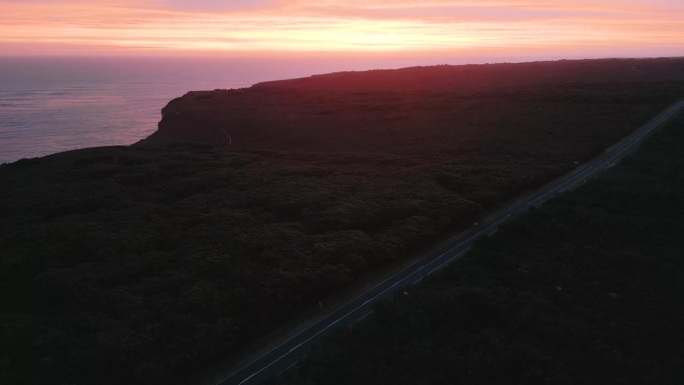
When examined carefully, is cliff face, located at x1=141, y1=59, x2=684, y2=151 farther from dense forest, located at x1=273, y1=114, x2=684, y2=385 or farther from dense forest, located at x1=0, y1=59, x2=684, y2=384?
dense forest, located at x1=273, y1=114, x2=684, y2=385

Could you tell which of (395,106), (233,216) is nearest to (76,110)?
(395,106)

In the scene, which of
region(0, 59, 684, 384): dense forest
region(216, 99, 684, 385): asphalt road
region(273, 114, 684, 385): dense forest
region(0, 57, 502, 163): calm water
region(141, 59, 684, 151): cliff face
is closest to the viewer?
region(273, 114, 684, 385): dense forest

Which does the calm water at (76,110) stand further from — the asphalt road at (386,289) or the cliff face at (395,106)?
the asphalt road at (386,289)

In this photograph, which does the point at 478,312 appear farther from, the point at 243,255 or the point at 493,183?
the point at 493,183

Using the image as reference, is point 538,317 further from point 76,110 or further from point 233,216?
point 76,110

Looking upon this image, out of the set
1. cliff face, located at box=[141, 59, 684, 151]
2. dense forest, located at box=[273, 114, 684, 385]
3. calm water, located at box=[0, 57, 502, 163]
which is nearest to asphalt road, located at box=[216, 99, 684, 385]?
dense forest, located at box=[273, 114, 684, 385]
